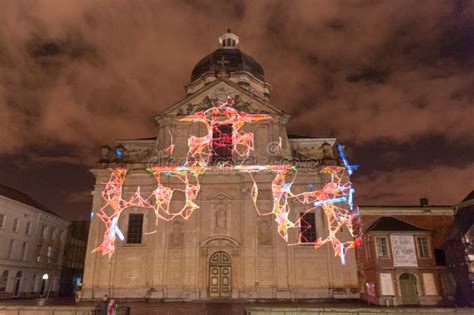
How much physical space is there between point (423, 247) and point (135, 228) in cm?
2139

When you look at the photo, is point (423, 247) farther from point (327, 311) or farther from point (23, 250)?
point (23, 250)

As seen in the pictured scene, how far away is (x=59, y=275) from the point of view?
43781mm

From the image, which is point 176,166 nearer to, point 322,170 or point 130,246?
point 130,246

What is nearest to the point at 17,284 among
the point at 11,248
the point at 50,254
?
the point at 11,248

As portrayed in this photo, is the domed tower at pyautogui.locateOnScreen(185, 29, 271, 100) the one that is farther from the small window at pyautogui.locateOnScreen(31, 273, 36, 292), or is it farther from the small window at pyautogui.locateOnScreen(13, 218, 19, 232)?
the small window at pyautogui.locateOnScreen(31, 273, 36, 292)

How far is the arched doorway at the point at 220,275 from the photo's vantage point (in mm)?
26453

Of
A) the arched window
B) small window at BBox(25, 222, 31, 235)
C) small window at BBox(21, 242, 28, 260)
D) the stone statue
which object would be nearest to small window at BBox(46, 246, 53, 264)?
small window at BBox(21, 242, 28, 260)

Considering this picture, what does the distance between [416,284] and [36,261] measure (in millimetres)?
36246

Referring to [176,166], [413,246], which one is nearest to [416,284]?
[413,246]

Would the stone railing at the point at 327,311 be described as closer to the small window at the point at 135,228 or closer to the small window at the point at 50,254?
the small window at the point at 135,228

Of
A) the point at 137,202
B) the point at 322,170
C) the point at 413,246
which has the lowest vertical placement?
the point at 413,246

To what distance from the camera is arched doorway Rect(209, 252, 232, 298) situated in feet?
86.8

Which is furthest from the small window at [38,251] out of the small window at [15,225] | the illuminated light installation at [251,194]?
the illuminated light installation at [251,194]

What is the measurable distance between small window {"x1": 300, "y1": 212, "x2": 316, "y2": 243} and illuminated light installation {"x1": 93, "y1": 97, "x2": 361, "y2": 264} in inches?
3.2
